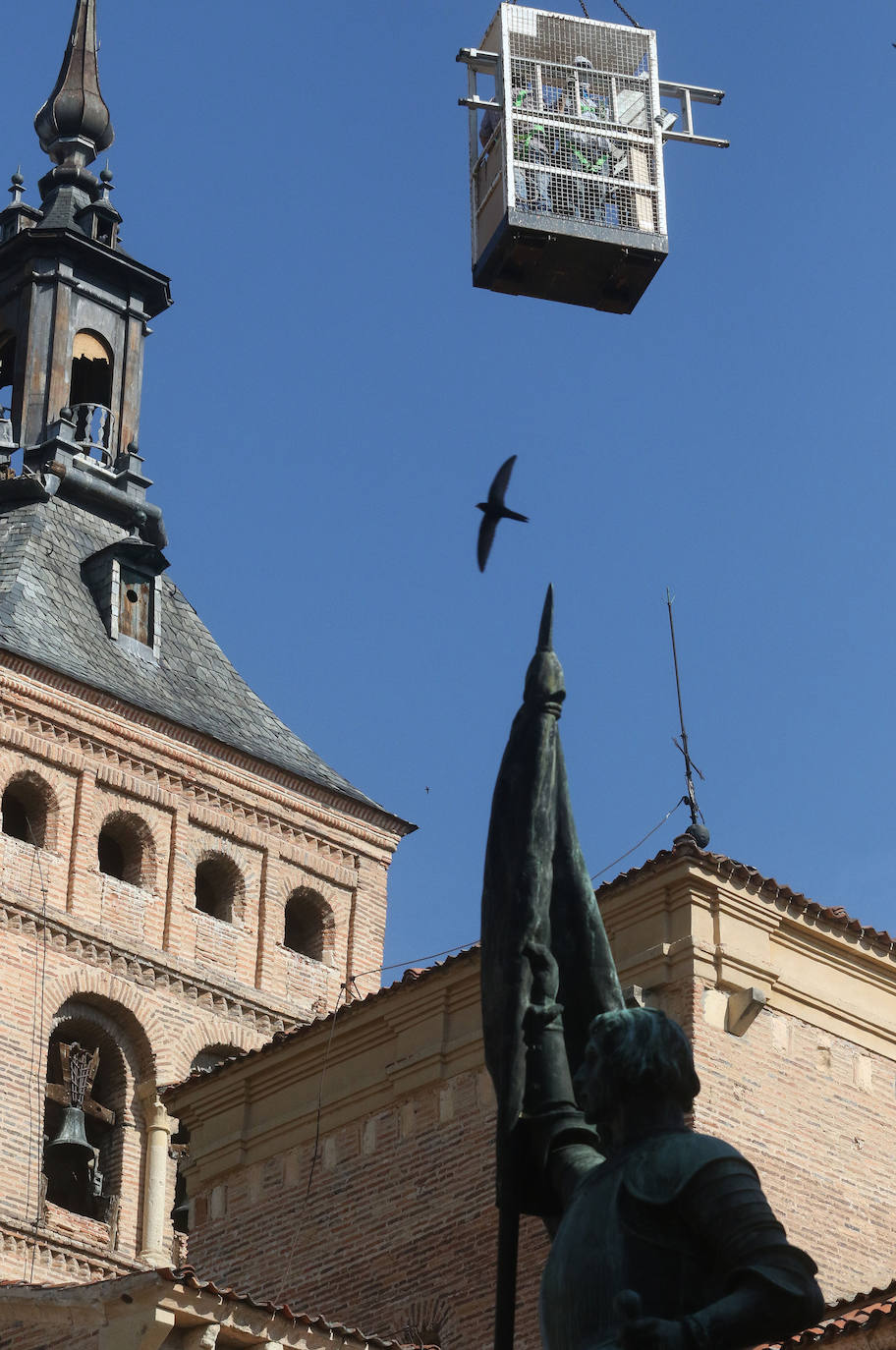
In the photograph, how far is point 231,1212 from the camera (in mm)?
21312

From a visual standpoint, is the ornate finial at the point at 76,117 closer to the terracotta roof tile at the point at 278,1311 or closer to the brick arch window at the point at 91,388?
the brick arch window at the point at 91,388

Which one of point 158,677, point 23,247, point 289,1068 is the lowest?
point 289,1068

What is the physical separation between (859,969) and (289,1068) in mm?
4816

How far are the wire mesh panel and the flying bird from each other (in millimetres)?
11114

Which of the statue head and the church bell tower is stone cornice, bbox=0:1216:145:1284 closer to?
the church bell tower

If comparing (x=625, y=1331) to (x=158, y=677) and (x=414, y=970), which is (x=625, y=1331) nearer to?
(x=414, y=970)

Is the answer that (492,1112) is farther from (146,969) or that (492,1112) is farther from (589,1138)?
(146,969)

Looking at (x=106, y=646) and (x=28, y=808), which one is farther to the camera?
(x=106, y=646)

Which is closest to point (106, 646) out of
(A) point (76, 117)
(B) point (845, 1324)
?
(A) point (76, 117)

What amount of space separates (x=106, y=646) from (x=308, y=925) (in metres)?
4.64

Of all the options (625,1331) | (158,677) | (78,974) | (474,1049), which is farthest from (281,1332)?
(158,677)

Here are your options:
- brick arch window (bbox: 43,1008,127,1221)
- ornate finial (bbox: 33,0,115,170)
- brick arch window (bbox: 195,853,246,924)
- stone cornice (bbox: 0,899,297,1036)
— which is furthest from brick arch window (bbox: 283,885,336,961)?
ornate finial (bbox: 33,0,115,170)

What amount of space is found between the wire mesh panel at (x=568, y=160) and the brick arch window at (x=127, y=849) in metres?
18.9

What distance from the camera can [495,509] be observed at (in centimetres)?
502
